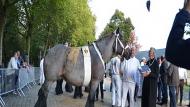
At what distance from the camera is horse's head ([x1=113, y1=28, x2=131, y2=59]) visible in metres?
A: 15.0

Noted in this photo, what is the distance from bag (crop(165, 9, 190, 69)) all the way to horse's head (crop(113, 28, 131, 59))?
12.6m

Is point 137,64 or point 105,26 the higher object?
point 105,26

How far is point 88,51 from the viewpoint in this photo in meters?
14.1

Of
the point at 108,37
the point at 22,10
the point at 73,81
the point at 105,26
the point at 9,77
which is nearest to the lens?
the point at 73,81

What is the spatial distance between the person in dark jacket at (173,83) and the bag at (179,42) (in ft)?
49.3

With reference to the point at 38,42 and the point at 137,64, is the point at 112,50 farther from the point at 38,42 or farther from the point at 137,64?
the point at 38,42

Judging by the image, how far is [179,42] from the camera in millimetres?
2219

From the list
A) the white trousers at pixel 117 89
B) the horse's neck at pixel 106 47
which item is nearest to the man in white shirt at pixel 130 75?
the horse's neck at pixel 106 47

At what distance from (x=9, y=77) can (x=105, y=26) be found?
99546mm

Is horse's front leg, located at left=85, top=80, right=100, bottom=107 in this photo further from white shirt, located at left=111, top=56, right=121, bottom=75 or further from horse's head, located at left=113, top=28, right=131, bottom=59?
white shirt, located at left=111, top=56, right=121, bottom=75

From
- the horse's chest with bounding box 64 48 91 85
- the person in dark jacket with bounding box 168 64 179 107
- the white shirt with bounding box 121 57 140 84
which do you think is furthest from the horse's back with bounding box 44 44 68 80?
the person in dark jacket with bounding box 168 64 179 107

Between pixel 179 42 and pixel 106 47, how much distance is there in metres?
12.3

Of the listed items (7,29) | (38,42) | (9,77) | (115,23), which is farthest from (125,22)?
(9,77)

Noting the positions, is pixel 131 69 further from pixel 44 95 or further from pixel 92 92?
pixel 44 95
